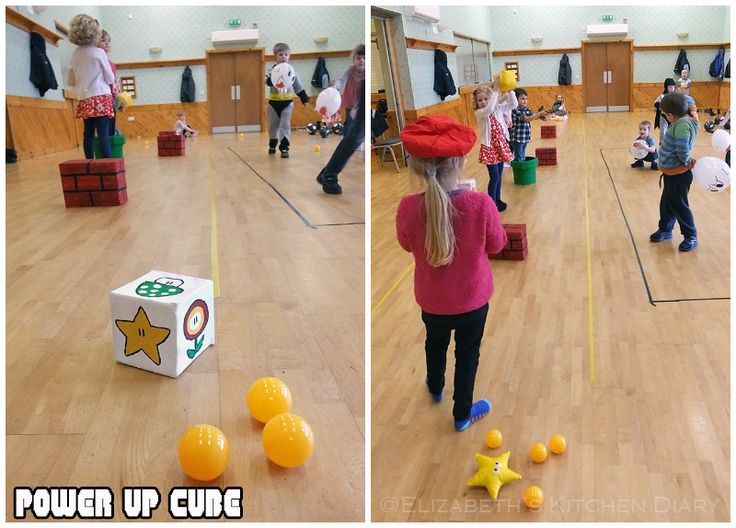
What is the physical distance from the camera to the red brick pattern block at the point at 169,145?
924 centimetres

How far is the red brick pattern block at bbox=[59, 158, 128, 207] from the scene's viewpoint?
4.94 m

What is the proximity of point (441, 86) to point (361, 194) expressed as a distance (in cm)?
723

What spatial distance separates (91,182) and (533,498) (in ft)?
13.8

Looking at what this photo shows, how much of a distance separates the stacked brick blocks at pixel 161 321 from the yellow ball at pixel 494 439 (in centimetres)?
103

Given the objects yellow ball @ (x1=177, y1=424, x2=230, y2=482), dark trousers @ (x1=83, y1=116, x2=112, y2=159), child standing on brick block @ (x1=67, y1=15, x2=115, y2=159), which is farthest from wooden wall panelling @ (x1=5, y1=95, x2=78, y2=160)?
yellow ball @ (x1=177, y1=424, x2=230, y2=482)

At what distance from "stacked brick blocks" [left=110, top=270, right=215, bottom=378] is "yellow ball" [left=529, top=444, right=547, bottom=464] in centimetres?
117

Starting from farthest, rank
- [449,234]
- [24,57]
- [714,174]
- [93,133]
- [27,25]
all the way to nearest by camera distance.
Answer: [27,25], [24,57], [93,133], [714,174], [449,234]

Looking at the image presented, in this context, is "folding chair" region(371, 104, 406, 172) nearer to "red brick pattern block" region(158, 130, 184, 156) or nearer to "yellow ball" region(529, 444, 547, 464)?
"red brick pattern block" region(158, 130, 184, 156)

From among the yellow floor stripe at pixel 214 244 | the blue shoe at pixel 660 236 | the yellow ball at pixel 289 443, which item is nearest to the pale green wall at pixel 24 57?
the yellow floor stripe at pixel 214 244

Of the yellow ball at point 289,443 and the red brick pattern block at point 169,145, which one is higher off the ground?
the red brick pattern block at point 169,145

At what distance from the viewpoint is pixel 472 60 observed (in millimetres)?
15930

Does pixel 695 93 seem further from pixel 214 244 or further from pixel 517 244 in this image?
pixel 214 244

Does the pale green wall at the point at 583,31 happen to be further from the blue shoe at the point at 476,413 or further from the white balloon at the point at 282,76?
the blue shoe at the point at 476,413

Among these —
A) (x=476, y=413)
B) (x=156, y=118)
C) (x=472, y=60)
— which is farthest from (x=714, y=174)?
(x=156, y=118)
